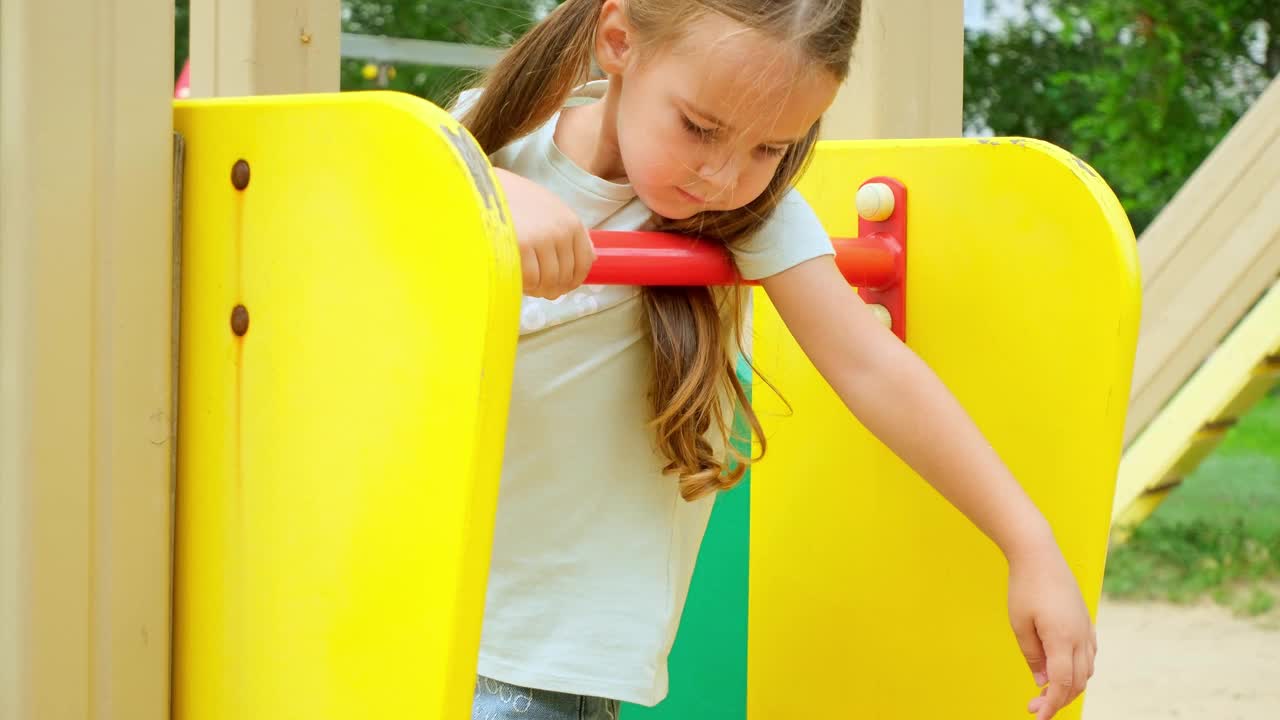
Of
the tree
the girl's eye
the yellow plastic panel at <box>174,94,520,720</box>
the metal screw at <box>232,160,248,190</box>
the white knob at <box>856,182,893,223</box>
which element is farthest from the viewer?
the tree

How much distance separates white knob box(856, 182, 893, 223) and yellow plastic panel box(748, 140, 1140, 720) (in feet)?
0.07

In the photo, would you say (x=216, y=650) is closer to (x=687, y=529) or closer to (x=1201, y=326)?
(x=687, y=529)

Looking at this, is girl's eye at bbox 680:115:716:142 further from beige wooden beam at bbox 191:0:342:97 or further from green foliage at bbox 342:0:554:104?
green foliage at bbox 342:0:554:104

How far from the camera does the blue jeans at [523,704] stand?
1.11 m

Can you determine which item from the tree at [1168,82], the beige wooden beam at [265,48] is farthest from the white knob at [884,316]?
the tree at [1168,82]

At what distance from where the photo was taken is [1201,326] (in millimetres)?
3420

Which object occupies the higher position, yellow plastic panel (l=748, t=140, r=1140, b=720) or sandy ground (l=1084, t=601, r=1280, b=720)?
yellow plastic panel (l=748, t=140, r=1140, b=720)

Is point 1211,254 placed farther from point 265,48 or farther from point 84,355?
point 84,355

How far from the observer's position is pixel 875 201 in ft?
4.25

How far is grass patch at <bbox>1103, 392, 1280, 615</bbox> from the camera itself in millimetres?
3574

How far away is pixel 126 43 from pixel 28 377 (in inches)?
8.2

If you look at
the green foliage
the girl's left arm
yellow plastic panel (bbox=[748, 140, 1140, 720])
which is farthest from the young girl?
the green foliage

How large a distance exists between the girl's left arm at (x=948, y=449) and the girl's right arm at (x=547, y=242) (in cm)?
31

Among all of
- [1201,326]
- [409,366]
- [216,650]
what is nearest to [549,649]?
[216,650]
